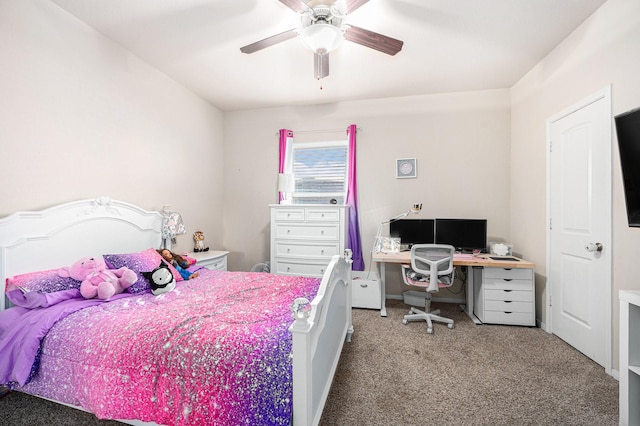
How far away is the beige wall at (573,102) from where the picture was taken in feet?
6.35

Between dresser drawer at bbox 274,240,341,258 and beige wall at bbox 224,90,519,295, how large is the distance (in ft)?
2.13

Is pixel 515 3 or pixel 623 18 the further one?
pixel 515 3

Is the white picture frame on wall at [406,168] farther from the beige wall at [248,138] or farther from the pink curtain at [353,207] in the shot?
the pink curtain at [353,207]

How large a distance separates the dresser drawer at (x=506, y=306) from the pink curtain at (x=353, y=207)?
1595 millimetres

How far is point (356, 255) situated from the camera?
3941 millimetres

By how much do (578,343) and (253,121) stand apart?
4.73 meters

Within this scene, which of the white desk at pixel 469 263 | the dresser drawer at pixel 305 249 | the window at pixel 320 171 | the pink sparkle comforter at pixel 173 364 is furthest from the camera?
the window at pixel 320 171

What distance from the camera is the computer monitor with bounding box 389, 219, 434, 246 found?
3596 mm

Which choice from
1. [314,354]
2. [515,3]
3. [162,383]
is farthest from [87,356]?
[515,3]

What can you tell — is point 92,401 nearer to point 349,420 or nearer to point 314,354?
point 314,354

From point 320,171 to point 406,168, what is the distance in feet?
4.19

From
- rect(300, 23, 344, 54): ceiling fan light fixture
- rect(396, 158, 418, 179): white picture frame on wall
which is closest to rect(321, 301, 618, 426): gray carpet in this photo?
rect(396, 158, 418, 179): white picture frame on wall

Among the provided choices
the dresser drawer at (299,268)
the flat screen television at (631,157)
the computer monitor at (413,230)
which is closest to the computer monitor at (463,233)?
the computer monitor at (413,230)

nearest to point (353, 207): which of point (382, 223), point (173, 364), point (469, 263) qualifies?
point (382, 223)
